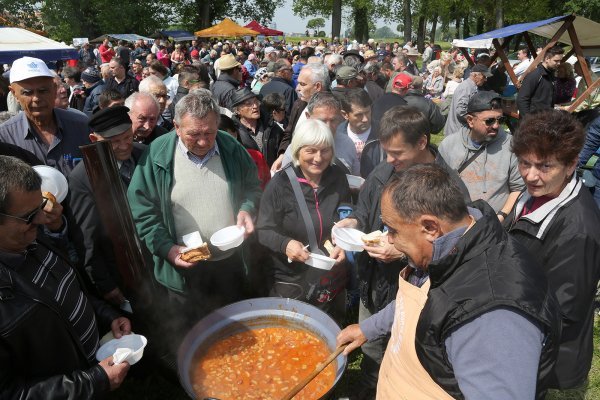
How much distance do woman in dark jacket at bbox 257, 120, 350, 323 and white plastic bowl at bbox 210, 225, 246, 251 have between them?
0.93 ft

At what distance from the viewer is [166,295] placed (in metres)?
3.54

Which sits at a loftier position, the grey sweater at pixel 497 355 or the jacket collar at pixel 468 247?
the jacket collar at pixel 468 247

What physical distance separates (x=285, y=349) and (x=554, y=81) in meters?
8.19

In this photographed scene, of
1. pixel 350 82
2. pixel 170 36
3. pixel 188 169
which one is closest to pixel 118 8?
pixel 170 36

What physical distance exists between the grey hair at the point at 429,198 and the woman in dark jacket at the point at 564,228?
35.3 inches

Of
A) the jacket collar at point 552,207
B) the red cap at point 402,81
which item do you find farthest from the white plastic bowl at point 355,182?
the red cap at point 402,81

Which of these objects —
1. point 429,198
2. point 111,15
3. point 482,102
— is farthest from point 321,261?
point 111,15

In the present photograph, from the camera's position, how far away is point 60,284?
218 cm

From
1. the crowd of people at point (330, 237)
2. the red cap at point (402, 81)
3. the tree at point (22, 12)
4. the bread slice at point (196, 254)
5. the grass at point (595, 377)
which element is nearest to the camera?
the crowd of people at point (330, 237)

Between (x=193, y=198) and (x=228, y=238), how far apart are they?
1.55 feet

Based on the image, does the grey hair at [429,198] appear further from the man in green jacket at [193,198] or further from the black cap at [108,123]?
the black cap at [108,123]

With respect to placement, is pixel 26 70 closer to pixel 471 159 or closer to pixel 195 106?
pixel 195 106

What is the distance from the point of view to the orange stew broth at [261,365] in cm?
270

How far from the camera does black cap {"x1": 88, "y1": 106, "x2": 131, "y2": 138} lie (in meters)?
3.31
